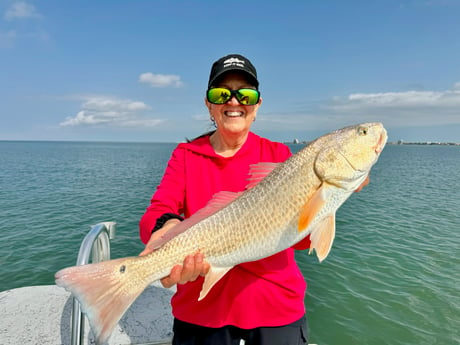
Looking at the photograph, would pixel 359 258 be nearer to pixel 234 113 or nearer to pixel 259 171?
pixel 259 171

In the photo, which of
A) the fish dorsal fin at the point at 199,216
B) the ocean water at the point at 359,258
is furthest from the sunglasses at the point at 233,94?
the ocean water at the point at 359,258

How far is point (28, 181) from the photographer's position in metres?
32.6

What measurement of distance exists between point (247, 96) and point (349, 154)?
116cm

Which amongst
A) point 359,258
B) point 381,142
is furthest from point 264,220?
point 359,258

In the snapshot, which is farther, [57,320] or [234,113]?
[57,320]

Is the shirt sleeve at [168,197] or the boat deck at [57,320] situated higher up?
the shirt sleeve at [168,197]

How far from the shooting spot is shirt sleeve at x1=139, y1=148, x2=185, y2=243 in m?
2.83

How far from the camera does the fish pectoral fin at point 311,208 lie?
257 centimetres

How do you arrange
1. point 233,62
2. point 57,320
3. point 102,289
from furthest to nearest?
point 57,320, point 233,62, point 102,289

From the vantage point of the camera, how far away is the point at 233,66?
9.57ft

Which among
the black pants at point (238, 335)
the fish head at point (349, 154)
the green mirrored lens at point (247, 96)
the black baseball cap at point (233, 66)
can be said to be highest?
the black baseball cap at point (233, 66)

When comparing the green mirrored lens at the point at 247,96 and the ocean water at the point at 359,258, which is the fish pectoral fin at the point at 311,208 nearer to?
the green mirrored lens at the point at 247,96

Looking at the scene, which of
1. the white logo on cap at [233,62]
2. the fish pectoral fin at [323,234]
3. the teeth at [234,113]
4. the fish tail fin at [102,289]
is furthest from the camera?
the teeth at [234,113]

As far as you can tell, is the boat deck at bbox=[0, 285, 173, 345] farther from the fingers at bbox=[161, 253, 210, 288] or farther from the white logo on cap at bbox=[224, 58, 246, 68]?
the white logo on cap at bbox=[224, 58, 246, 68]
